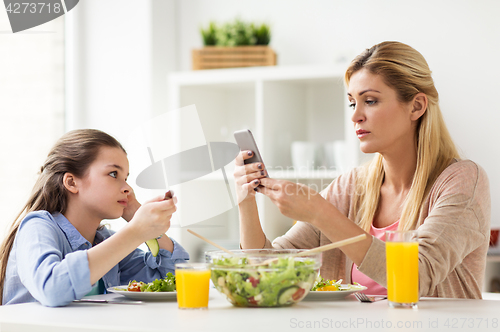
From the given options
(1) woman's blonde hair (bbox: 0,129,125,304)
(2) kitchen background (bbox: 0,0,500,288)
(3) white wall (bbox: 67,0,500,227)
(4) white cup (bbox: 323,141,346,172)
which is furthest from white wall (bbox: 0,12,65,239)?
(4) white cup (bbox: 323,141,346,172)

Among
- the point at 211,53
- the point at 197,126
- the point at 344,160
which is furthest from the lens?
the point at 197,126

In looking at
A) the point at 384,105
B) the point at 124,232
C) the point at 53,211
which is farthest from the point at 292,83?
the point at 124,232

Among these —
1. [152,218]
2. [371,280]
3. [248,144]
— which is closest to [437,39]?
[371,280]

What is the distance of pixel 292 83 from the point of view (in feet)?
9.50

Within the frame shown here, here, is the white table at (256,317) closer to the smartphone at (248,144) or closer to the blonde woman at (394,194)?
the blonde woman at (394,194)

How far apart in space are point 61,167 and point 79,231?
190mm

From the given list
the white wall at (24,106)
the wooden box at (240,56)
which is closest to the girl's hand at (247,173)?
the wooden box at (240,56)

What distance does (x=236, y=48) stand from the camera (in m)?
2.84

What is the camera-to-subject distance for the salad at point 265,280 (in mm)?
1022

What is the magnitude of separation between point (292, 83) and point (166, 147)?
2.49 feet

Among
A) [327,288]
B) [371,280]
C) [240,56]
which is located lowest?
[371,280]

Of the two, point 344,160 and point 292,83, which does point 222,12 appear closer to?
point 292,83

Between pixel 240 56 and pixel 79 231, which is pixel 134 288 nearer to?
pixel 79 231

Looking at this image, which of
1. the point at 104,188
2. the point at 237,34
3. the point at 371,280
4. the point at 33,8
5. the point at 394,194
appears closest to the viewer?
the point at 104,188
